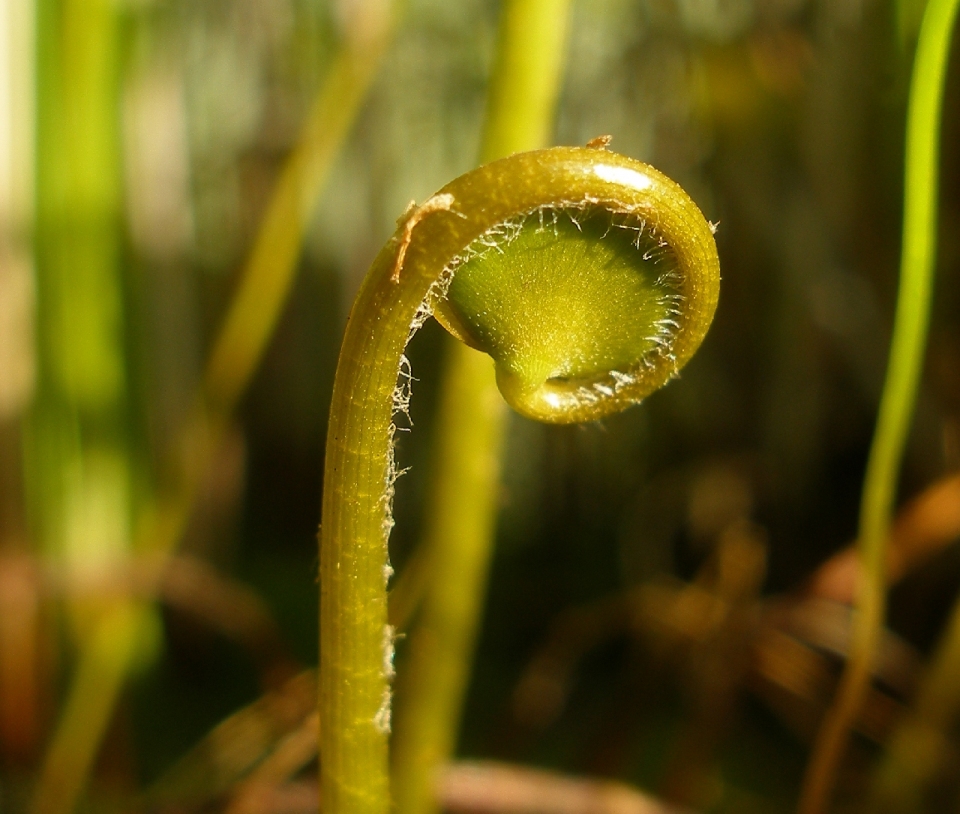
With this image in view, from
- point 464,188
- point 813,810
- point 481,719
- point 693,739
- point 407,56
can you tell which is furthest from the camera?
point 407,56

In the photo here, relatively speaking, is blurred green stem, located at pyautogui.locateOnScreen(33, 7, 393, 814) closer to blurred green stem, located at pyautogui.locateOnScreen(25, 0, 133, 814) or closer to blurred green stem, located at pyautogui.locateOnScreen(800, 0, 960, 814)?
blurred green stem, located at pyautogui.locateOnScreen(25, 0, 133, 814)

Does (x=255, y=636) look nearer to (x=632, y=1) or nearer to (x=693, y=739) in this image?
(x=693, y=739)

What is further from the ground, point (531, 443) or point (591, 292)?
point (531, 443)

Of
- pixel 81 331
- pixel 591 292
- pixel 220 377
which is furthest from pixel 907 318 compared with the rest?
pixel 81 331

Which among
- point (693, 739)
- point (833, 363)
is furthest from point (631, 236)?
point (833, 363)

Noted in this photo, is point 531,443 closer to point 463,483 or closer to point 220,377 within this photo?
point 220,377

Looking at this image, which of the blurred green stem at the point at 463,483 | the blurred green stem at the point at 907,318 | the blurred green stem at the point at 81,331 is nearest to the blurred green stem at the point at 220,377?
the blurred green stem at the point at 81,331

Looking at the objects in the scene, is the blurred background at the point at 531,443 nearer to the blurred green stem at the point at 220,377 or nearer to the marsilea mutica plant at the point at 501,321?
the blurred green stem at the point at 220,377
